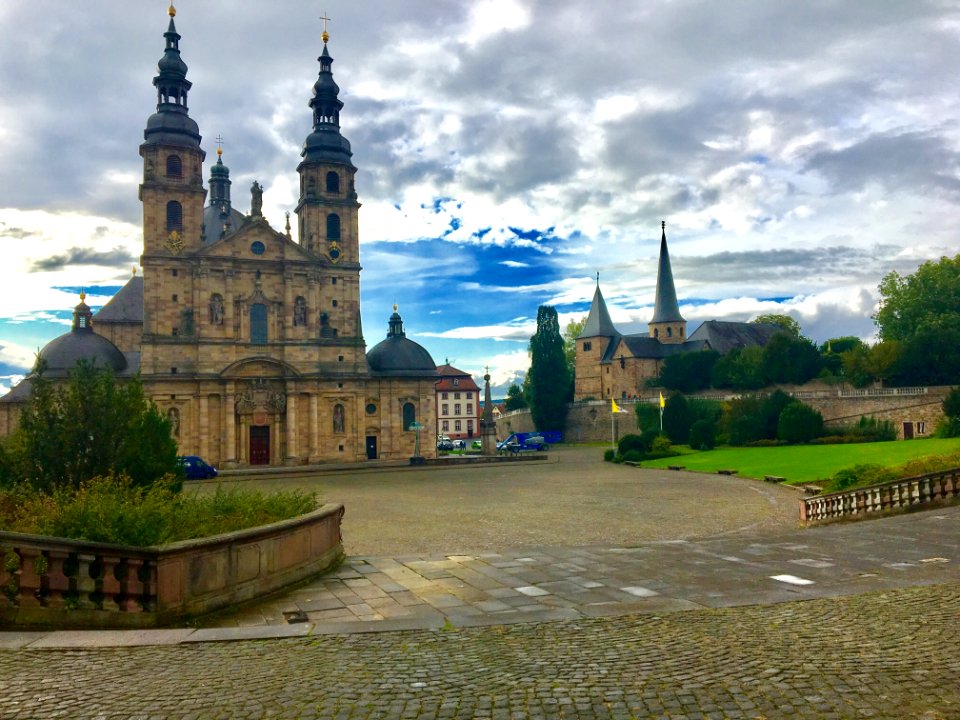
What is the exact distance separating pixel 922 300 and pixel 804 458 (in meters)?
42.0

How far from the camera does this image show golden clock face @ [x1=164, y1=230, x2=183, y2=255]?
52062mm

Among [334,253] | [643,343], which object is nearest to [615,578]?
[334,253]

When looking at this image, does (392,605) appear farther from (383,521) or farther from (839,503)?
(839,503)

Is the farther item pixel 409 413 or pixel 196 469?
pixel 409 413

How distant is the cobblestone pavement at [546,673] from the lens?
5.82 metres

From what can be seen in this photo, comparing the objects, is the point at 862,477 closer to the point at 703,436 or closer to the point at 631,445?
the point at 631,445

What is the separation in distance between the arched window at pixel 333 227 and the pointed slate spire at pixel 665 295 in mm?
51852

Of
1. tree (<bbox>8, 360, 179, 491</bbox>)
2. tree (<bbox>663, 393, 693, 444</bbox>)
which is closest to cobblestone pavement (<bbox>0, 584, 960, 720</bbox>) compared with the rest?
Result: tree (<bbox>8, 360, 179, 491</bbox>)

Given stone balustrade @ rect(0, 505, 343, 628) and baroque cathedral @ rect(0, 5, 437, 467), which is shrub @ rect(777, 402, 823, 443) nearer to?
baroque cathedral @ rect(0, 5, 437, 467)

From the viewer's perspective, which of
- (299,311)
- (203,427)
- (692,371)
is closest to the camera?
(203,427)

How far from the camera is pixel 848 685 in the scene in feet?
20.2

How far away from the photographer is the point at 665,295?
97.9m

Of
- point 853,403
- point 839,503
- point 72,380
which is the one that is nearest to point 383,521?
point 72,380

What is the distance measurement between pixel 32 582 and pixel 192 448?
149 ft
